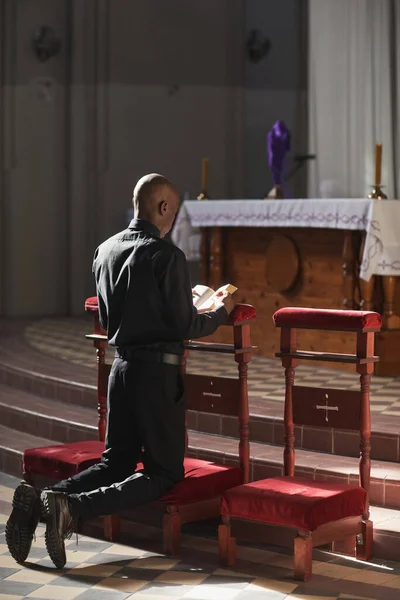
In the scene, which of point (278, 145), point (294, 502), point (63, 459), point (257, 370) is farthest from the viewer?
point (278, 145)

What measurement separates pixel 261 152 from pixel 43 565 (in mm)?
8990

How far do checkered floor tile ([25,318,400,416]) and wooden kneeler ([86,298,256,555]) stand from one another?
5.10ft

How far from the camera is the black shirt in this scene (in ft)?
16.1

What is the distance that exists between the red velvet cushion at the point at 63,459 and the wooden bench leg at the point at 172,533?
59 cm

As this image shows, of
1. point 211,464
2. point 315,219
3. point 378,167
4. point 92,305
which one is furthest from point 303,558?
point 378,167

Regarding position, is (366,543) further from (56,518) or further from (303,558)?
(56,518)

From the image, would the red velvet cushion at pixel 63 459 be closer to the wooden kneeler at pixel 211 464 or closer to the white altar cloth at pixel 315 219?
the wooden kneeler at pixel 211 464

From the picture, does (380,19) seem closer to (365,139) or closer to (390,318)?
(365,139)

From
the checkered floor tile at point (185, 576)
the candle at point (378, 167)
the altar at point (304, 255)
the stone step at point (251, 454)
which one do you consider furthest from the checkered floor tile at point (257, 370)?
the checkered floor tile at point (185, 576)

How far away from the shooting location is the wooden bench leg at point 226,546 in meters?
4.96

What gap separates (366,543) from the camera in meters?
5.02

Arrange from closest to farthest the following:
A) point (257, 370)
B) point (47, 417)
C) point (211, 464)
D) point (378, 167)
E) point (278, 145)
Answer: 1. point (211, 464)
2. point (47, 417)
3. point (378, 167)
4. point (257, 370)
5. point (278, 145)

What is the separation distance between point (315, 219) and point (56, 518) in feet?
13.9

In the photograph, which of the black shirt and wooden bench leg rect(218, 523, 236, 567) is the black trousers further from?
wooden bench leg rect(218, 523, 236, 567)
